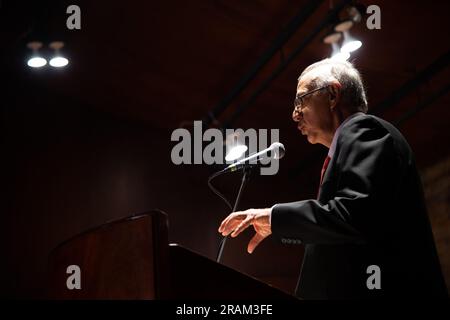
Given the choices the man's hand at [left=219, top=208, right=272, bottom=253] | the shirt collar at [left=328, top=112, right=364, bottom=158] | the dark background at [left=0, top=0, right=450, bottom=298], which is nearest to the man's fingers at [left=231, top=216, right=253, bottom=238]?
the man's hand at [left=219, top=208, right=272, bottom=253]

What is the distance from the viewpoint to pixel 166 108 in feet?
22.2

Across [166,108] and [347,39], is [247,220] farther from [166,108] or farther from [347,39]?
[166,108]

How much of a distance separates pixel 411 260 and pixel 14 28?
5.56m

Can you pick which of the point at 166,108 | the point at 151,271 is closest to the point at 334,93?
the point at 151,271

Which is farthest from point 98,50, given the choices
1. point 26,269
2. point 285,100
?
point 26,269

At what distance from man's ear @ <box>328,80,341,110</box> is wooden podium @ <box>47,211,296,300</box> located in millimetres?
754

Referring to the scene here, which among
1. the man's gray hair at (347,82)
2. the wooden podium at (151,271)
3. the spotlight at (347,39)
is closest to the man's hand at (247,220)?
the wooden podium at (151,271)

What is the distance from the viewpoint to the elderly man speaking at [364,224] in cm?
136

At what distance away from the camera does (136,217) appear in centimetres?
120

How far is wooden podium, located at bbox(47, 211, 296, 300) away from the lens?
115cm

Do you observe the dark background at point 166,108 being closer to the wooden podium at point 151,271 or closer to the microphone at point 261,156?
the microphone at point 261,156

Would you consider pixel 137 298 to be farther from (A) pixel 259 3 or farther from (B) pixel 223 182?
(B) pixel 223 182

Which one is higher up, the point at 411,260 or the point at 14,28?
the point at 14,28

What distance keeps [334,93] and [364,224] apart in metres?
0.57
